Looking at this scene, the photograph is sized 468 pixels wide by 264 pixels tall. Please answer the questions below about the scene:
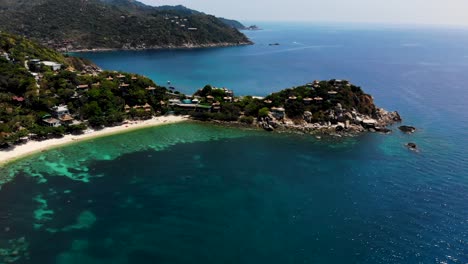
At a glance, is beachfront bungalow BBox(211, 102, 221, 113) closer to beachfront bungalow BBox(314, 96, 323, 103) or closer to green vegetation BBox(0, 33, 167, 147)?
green vegetation BBox(0, 33, 167, 147)

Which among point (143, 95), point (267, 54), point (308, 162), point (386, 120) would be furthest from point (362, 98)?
point (267, 54)

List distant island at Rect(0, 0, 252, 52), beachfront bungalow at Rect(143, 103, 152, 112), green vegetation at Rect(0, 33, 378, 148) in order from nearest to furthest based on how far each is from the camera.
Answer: green vegetation at Rect(0, 33, 378, 148), beachfront bungalow at Rect(143, 103, 152, 112), distant island at Rect(0, 0, 252, 52)

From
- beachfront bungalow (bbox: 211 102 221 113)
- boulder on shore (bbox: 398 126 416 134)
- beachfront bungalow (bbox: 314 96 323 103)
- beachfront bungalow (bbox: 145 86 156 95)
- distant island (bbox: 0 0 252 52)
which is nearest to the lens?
boulder on shore (bbox: 398 126 416 134)

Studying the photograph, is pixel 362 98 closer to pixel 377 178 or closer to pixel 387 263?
pixel 377 178

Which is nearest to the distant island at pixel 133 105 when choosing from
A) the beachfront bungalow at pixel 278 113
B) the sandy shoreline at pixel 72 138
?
the beachfront bungalow at pixel 278 113

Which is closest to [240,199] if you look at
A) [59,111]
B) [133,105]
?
[59,111]

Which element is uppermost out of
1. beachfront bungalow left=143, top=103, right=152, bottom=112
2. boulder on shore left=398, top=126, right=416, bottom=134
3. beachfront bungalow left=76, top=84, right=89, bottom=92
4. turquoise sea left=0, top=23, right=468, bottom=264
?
beachfront bungalow left=76, top=84, right=89, bottom=92

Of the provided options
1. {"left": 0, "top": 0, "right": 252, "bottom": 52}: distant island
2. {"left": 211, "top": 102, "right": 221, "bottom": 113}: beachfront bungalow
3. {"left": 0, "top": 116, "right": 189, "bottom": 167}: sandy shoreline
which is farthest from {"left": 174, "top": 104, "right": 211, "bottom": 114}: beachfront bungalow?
{"left": 0, "top": 0, "right": 252, "bottom": 52}: distant island
